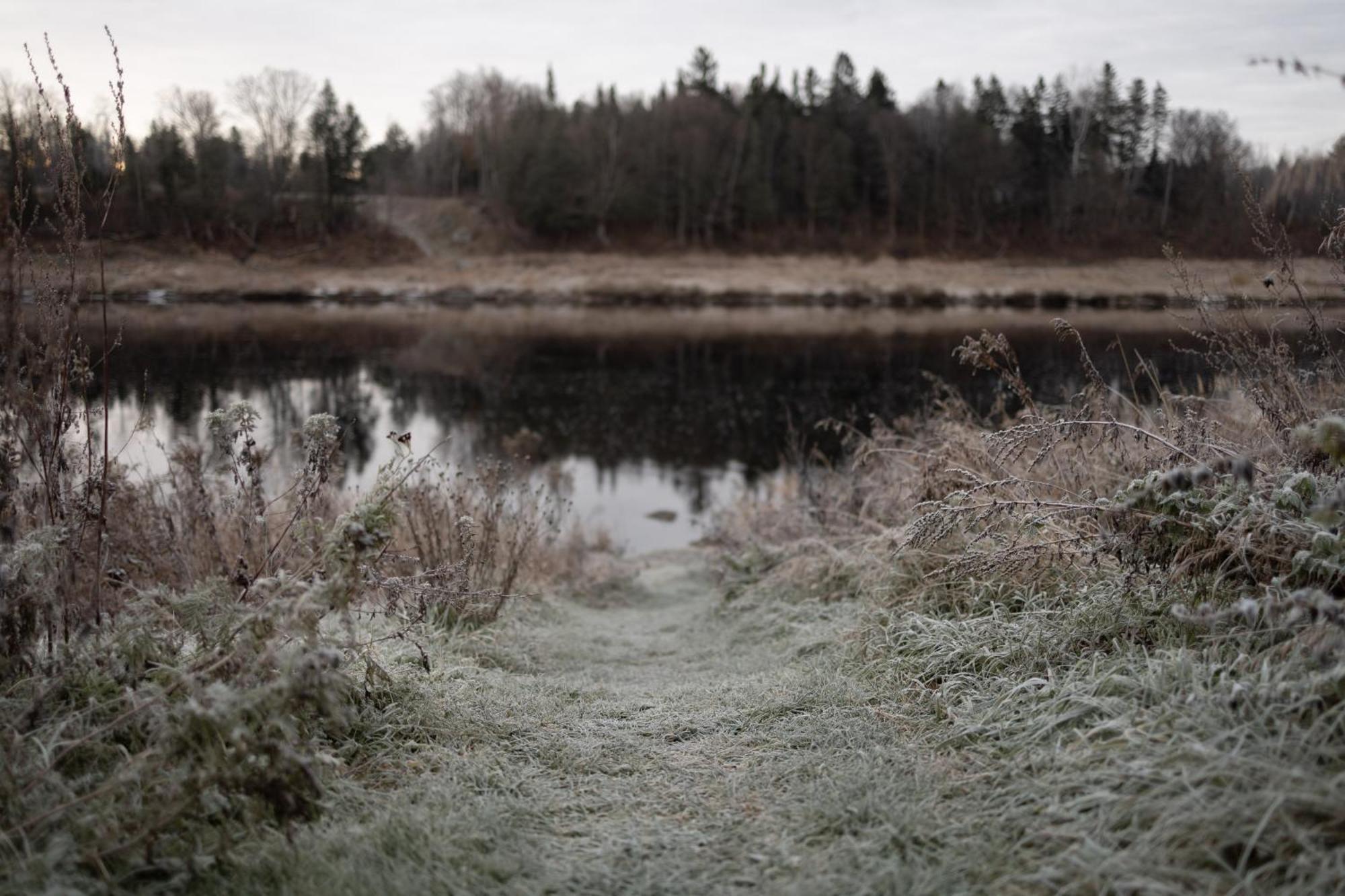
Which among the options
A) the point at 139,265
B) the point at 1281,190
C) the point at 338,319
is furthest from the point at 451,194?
the point at 1281,190

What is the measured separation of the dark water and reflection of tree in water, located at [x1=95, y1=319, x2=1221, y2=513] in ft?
0.29

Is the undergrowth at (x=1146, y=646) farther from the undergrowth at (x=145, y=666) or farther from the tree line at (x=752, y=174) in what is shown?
the tree line at (x=752, y=174)

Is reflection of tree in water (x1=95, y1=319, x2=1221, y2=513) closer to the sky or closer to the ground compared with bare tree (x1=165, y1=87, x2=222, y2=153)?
closer to the ground

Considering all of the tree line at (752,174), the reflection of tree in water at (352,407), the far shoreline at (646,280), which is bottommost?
the reflection of tree in water at (352,407)

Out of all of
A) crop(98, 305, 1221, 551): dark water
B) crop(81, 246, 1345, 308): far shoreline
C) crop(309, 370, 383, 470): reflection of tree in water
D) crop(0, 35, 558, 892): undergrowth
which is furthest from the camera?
crop(81, 246, 1345, 308): far shoreline

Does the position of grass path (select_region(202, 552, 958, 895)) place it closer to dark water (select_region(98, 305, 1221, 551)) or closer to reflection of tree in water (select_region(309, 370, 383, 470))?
dark water (select_region(98, 305, 1221, 551))

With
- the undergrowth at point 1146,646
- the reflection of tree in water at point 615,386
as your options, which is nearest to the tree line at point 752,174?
the reflection of tree in water at point 615,386

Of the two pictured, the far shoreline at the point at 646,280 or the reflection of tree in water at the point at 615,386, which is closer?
the reflection of tree in water at the point at 615,386

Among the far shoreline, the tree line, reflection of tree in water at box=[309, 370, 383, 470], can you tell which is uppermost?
the tree line

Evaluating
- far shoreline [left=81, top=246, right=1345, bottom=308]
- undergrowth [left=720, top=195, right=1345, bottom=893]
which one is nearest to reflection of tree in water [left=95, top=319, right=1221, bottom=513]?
undergrowth [left=720, top=195, right=1345, bottom=893]

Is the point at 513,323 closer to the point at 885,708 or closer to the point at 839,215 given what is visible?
the point at 839,215

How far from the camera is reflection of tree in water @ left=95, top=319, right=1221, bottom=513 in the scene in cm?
1955

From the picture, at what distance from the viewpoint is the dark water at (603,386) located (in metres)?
16.8

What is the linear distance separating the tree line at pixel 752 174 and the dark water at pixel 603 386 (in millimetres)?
20738
